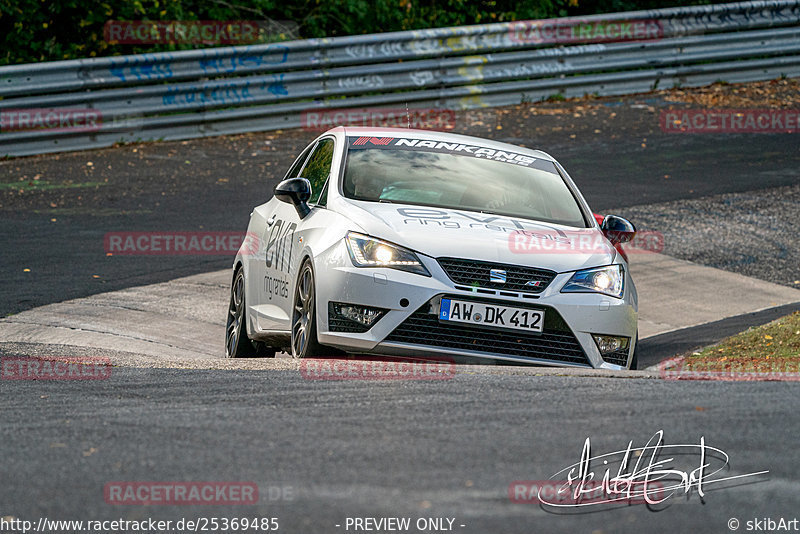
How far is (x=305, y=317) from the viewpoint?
739 centimetres

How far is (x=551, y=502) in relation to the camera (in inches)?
160

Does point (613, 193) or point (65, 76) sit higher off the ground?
point (65, 76)

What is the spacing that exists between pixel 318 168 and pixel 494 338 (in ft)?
7.39

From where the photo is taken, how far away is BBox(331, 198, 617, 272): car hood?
701 centimetres

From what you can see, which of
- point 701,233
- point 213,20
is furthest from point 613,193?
point 213,20

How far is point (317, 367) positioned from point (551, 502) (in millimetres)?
2983

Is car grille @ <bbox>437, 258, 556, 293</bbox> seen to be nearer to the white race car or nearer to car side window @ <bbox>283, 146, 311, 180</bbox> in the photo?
the white race car

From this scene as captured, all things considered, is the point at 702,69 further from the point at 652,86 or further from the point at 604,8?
the point at 604,8
